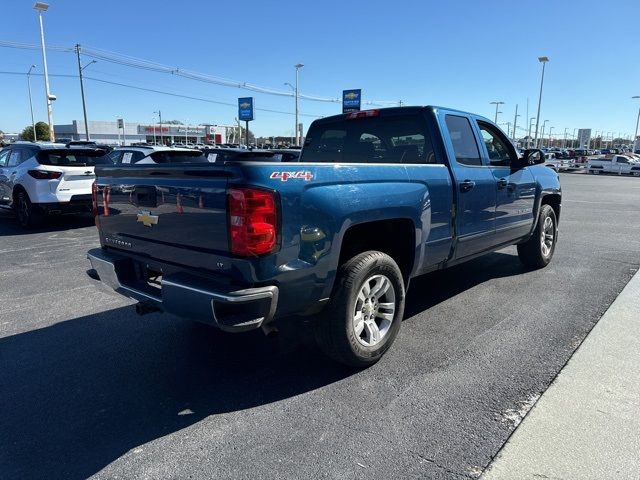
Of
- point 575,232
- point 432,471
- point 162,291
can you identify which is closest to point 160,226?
point 162,291

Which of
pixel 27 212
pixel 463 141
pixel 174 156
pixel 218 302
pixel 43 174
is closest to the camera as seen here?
pixel 218 302

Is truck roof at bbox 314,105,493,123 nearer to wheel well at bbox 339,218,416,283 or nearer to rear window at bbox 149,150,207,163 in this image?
wheel well at bbox 339,218,416,283

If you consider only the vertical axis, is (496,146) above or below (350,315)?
above

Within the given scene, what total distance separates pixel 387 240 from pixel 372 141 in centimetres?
128

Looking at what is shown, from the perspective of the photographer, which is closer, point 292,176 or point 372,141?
point 292,176

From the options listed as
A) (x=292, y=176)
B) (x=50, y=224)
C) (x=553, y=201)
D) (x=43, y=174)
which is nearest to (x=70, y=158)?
(x=43, y=174)

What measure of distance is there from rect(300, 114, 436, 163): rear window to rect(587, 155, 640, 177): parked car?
138 ft

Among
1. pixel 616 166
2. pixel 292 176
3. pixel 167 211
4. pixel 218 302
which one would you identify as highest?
pixel 292 176

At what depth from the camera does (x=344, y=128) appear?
502 cm

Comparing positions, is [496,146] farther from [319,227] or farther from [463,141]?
[319,227]

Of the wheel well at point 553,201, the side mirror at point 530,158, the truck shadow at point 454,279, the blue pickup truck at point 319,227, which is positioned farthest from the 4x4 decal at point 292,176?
the wheel well at point 553,201

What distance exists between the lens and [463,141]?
15.5 ft

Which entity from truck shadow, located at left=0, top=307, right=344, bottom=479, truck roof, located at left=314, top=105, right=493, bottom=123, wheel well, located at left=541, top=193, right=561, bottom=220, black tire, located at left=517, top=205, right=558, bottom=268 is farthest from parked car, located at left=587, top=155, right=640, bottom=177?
truck shadow, located at left=0, top=307, right=344, bottom=479

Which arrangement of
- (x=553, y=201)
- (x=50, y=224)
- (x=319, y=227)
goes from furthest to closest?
(x=50, y=224)
(x=553, y=201)
(x=319, y=227)
